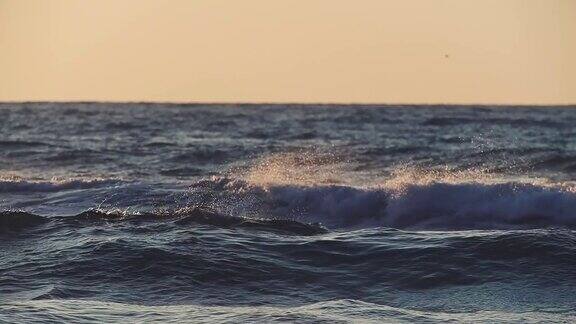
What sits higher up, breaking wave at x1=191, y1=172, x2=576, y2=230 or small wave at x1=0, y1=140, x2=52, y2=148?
breaking wave at x1=191, y1=172, x2=576, y2=230

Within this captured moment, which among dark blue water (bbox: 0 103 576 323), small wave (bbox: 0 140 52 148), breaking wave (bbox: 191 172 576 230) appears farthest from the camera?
small wave (bbox: 0 140 52 148)

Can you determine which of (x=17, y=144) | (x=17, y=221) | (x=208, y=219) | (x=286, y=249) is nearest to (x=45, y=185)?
(x=17, y=221)

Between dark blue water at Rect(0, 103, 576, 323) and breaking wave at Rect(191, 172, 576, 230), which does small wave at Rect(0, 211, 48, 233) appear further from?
breaking wave at Rect(191, 172, 576, 230)

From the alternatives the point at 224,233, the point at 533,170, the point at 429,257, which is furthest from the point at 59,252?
the point at 533,170

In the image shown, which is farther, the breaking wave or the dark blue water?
the breaking wave

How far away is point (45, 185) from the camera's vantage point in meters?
18.7

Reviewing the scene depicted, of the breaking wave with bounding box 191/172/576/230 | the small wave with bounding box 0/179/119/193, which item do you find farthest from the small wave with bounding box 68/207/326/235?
the small wave with bounding box 0/179/119/193

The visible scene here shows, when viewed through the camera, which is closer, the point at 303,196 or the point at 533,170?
the point at 303,196

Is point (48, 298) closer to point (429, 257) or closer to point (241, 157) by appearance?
point (429, 257)

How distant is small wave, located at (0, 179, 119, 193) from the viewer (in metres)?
18.4

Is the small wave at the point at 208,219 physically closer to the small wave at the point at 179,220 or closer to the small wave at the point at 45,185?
the small wave at the point at 179,220

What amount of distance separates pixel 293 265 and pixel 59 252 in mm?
2580

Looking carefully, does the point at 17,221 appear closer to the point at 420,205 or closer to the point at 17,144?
the point at 420,205

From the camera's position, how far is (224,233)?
12.1m
